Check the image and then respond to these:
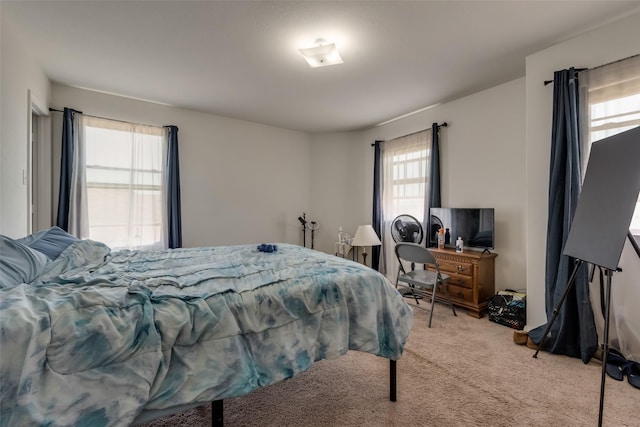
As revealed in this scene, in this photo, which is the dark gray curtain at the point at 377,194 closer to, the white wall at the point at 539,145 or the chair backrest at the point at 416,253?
the chair backrest at the point at 416,253

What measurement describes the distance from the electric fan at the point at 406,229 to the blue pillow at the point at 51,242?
11.3 ft

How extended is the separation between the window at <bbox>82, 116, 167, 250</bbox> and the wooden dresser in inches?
137

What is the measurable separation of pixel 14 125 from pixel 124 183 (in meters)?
1.27

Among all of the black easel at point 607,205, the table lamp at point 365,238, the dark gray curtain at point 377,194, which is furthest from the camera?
the dark gray curtain at point 377,194

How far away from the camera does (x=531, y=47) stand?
2273 mm

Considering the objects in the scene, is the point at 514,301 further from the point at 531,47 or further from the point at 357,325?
the point at 531,47

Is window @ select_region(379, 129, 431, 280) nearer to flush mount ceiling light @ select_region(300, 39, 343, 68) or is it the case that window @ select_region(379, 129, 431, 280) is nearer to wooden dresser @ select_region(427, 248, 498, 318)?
wooden dresser @ select_region(427, 248, 498, 318)

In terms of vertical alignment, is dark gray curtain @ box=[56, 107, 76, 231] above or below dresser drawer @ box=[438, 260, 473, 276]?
above

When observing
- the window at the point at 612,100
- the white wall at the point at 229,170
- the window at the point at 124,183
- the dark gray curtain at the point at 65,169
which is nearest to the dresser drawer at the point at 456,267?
the window at the point at 612,100

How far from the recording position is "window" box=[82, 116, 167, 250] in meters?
3.14

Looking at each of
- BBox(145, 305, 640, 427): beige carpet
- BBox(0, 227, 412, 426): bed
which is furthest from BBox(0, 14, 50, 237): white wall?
BBox(145, 305, 640, 427): beige carpet

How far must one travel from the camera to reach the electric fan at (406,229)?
3656 millimetres

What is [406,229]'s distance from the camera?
3795mm

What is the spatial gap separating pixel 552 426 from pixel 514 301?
1351 mm
